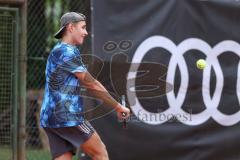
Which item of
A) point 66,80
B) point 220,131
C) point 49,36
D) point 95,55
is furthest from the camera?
point 49,36

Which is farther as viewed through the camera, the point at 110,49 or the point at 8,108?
the point at 8,108

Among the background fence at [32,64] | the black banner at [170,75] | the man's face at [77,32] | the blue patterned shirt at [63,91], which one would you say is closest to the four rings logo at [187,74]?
the black banner at [170,75]

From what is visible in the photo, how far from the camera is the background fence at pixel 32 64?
7684 mm

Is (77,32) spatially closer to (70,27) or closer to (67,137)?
(70,27)

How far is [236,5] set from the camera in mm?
7973

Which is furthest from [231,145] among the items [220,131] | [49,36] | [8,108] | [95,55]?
[49,36]

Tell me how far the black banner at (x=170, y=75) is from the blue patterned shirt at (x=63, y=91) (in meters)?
1.34

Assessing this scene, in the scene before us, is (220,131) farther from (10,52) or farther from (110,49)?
(10,52)

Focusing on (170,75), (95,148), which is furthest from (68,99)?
(170,75)

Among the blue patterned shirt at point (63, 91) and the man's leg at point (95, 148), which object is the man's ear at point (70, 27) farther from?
the man's leg at point (95, 148)

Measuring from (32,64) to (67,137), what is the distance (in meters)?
5.68

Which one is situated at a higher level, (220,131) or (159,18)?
(159,18)

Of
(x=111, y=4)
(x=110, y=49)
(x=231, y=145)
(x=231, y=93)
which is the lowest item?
(x=231, y=145)

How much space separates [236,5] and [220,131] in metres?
1.52
